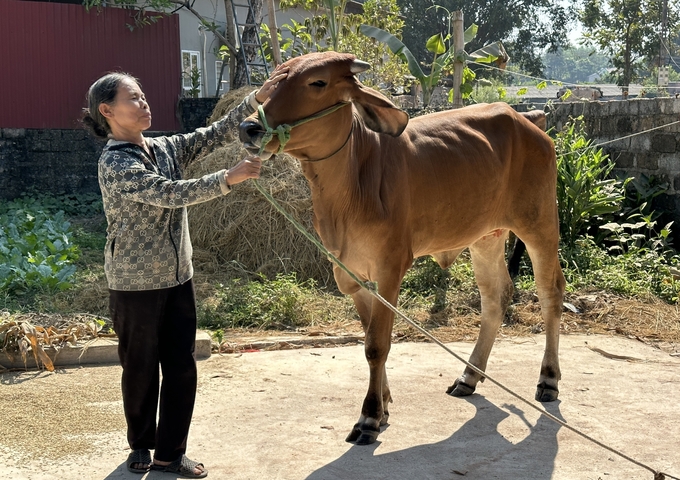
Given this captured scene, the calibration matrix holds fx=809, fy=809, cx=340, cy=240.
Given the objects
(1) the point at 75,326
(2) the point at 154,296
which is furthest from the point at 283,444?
(1) the point at 75,326

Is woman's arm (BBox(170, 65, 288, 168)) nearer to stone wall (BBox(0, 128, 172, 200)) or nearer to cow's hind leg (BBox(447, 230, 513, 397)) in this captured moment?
cow's hind leg (BBox(447, 230, 513, 397))

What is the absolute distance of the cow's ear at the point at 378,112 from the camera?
416 centimetres

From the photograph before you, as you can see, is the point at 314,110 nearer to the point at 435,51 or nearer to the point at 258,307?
the point at 258,307

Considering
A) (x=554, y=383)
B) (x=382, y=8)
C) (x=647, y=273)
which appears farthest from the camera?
(x=382, y=8)

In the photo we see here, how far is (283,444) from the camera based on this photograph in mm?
4355

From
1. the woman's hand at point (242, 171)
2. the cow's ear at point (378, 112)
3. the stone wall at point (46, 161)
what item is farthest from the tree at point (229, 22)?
the woman's hand at point (242, 171)

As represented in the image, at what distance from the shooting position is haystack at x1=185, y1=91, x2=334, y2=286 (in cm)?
860

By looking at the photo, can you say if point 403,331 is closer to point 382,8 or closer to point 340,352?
point 340,352

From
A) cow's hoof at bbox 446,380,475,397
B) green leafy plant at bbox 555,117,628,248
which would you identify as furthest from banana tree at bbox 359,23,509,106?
cow's hoof at bbox 446,380,475,397

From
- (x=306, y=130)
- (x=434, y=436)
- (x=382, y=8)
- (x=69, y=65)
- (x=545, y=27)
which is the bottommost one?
(x=434, y=436)

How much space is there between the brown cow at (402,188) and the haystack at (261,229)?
3.19 metres

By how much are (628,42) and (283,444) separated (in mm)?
31726

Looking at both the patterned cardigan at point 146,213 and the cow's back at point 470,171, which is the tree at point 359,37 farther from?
the patterned cardigan at point 146,213

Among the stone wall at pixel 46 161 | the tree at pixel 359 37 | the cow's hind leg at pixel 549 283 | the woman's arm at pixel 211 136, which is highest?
the tree at pixel 359 37
